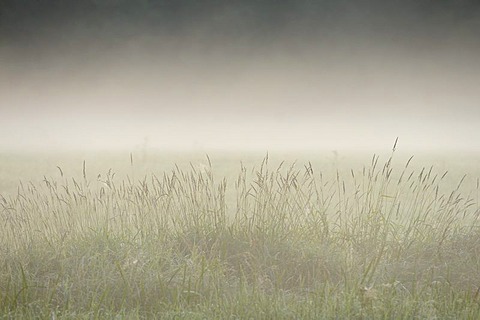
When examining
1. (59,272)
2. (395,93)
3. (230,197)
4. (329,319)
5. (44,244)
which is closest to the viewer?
(329,319)

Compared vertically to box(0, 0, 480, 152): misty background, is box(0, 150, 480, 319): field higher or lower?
lower

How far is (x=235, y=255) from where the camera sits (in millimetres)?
3572

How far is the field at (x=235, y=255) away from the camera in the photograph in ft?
9.88

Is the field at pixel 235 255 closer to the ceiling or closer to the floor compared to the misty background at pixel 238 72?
closer to the floor

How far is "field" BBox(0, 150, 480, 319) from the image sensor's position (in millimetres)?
3012

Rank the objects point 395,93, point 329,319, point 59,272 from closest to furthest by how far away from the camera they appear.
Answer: point 329,319 → point 59,272 → point 395,93

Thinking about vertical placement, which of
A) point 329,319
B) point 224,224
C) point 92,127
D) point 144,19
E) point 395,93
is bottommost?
point 329,319

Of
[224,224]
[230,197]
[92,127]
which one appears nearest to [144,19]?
[92,127]

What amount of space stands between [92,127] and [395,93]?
285cm

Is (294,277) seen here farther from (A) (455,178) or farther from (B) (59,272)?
(A) (455,178)

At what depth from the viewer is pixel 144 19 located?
4816mm

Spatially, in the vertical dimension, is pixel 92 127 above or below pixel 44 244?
above

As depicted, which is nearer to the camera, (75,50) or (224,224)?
(224,224)

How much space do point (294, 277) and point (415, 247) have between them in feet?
3.18
